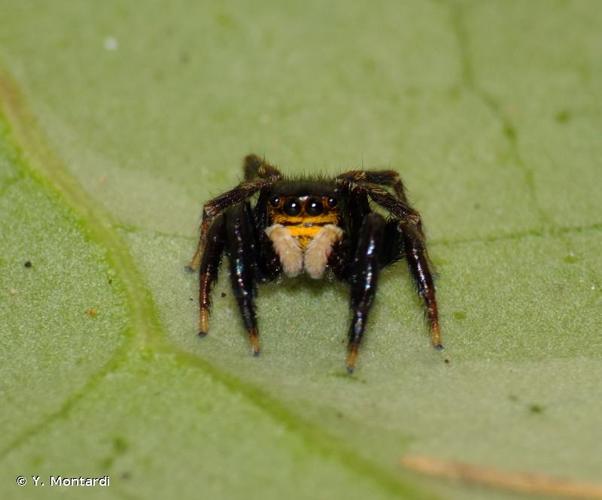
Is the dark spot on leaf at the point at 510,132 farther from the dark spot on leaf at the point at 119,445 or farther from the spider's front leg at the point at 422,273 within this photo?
the dark spot on leaf at the point at 119,445

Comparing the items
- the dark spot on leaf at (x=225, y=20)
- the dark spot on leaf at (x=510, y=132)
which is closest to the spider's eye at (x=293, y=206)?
the dark spot on leaf at (x=510, y=132)

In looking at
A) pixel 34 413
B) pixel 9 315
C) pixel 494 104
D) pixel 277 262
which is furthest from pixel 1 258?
pixel 494 104

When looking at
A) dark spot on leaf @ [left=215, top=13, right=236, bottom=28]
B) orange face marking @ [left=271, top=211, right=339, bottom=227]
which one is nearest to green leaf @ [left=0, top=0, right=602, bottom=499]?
dark spot on leaf @ [left=215, top=13, right=236, bottom=28]

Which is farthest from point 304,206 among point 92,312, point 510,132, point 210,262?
point 510,132

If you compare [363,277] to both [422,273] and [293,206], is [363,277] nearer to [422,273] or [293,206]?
[422,273]

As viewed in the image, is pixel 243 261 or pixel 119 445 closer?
pixel 119 445

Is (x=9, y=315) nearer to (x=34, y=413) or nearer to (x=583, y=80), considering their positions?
(x=34, y=413)
